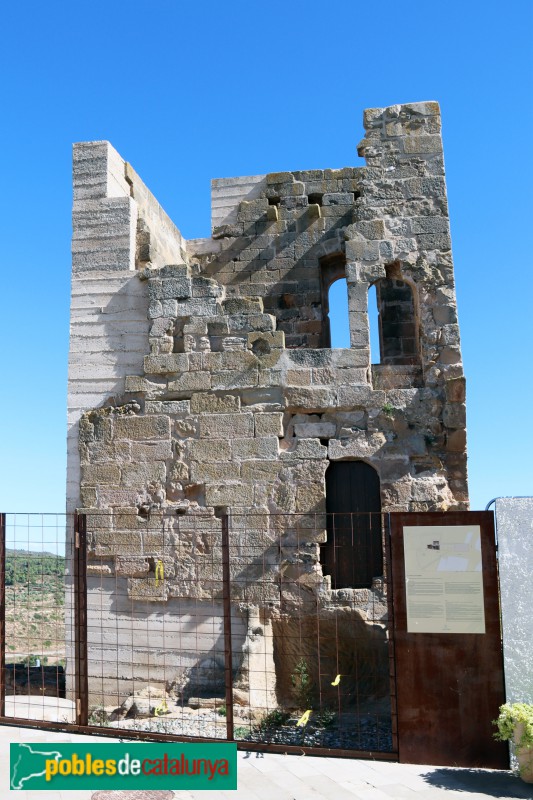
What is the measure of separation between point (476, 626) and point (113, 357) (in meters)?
5.56

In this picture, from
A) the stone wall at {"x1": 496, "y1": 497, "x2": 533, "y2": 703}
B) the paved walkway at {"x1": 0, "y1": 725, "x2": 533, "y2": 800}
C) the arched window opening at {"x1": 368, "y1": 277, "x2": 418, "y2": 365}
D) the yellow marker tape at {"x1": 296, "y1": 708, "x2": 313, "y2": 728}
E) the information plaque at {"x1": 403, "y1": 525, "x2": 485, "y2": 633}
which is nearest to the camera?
the paved walkway at {"x1": 0, "y1": 725, "x2": 533, "y2": 800}

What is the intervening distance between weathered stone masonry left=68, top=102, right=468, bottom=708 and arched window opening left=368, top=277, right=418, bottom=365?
84.2 inches

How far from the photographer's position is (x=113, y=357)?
388 inches

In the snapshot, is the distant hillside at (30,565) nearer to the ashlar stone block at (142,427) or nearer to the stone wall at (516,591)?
the ashlar stone block at (142,427)

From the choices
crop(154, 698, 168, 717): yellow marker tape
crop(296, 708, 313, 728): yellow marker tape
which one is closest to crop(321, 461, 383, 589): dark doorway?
crop(296, 708, 313, 728): yellow marker tape

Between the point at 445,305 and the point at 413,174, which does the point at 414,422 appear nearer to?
the point at 445,305

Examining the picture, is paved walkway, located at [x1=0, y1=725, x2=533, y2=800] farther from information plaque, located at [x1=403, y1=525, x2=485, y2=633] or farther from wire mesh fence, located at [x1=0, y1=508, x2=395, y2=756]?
wire mesh fence, located at [x1=0, y1=508, x2=395, y2=756]

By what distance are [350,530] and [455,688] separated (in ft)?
10.3

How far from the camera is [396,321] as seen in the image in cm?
1179

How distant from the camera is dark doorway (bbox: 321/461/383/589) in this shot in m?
9.04

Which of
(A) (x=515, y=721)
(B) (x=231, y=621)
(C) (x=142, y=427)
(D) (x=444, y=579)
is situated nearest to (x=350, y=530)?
(B) (x=231, y=621)

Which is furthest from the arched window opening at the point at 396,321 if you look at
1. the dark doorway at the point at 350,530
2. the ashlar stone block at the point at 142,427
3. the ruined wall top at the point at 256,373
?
the ashlar stone block at the point at 142,427

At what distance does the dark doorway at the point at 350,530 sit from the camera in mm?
9039

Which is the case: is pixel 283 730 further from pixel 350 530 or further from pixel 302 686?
pixel 350 530
